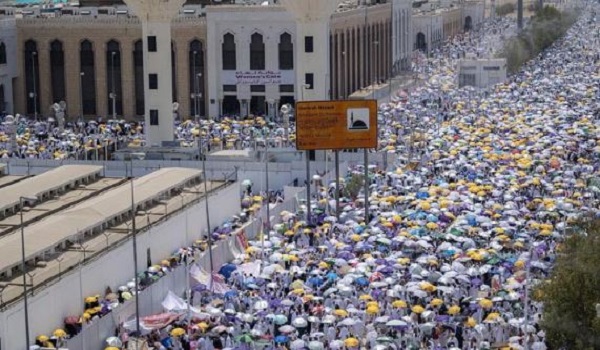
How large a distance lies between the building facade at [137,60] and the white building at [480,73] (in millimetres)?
11961

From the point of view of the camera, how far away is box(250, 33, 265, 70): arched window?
191ft

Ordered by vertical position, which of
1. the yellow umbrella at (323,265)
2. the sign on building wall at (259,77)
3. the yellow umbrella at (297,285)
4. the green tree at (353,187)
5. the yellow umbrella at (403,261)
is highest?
the sign on building wall at (259,77)

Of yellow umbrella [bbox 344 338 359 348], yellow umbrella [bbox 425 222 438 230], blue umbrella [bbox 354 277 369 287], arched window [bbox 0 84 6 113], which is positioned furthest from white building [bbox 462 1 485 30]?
yellow umbrella [bbox 344 338 359 348]

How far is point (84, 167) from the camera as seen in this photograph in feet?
115

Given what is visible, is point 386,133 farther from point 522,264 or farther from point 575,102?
point 522,264

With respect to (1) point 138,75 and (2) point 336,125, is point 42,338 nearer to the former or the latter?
(2) point 336,125

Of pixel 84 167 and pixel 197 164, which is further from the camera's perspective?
pixel 197 164

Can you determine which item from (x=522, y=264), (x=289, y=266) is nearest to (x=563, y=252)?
(x=522, y=264)

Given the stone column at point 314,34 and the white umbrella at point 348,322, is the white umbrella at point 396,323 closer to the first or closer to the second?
the white umbrella at point 348,322

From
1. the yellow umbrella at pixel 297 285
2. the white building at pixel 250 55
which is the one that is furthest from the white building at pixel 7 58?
the yellow umbrella at pixel 297 285

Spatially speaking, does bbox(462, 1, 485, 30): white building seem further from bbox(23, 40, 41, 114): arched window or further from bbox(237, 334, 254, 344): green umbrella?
bbox(237, 334, 254, 344): green umbrella

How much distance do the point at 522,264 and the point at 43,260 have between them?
10062 millimetres

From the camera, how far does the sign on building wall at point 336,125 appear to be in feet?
113

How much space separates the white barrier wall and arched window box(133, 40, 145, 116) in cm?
2428
